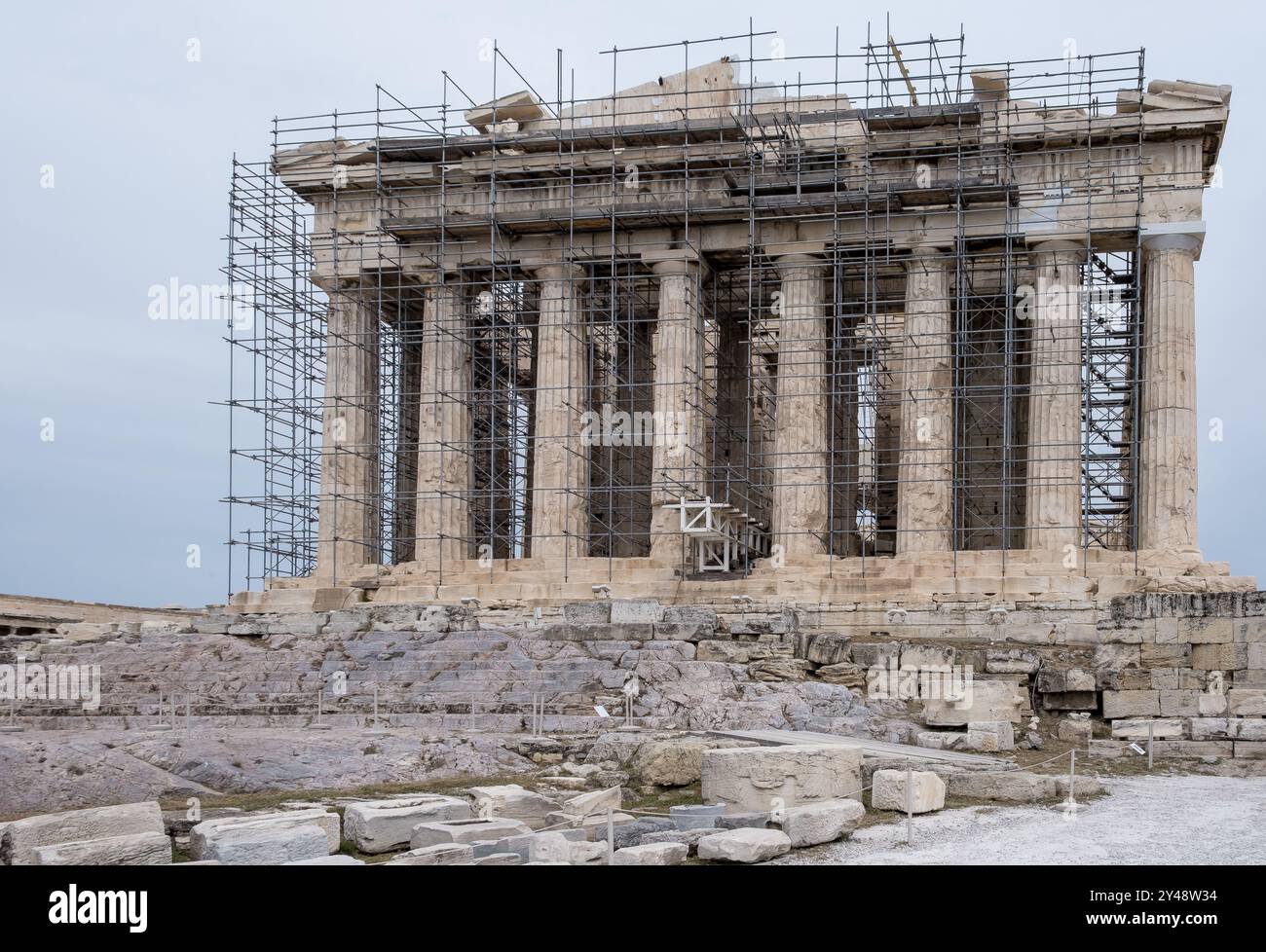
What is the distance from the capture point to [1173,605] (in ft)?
84.1

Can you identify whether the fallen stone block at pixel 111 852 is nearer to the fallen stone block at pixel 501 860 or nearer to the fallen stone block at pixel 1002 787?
the fallen stone block at pixel 501 860

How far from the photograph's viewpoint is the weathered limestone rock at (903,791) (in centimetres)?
1539

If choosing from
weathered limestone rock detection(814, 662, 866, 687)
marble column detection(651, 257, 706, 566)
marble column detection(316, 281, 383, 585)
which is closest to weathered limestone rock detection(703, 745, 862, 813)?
weathered limestone rock detection(814, 662, 866, 687)

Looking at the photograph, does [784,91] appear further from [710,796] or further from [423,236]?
[710,796]

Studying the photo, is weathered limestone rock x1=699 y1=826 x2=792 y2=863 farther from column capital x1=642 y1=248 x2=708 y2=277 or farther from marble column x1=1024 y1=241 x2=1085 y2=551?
column capital x1=642 y1=248 x2=708 y2=277

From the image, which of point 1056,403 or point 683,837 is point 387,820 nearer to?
point 683,837

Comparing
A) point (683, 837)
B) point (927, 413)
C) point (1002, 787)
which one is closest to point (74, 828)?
point (683, 837)

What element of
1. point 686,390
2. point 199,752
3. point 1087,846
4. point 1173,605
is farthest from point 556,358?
point 1087,846

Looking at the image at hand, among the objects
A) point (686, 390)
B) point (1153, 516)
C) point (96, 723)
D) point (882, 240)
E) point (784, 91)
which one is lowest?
point (96, 723)

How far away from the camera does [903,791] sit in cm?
1555

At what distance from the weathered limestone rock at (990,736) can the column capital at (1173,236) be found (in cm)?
1543

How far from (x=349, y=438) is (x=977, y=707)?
19.6m

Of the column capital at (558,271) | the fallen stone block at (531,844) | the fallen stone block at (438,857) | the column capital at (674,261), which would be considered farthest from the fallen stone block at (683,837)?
the column capital at (558,271)

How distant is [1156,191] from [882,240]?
231 inches
